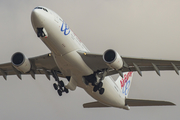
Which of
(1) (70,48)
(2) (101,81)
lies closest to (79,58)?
(1) (70,48)

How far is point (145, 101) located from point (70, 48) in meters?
10.7

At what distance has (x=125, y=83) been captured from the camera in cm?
3334

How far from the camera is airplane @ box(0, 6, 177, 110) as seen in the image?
2091 centimetres

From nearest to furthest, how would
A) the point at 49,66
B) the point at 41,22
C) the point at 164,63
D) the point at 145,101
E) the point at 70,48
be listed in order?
the point at 41,22 → the point at 70,48 → the point at 164,63 → the point at 49,66 → the point at 145,101

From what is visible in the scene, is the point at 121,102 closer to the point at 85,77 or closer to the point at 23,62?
the point at 85,77

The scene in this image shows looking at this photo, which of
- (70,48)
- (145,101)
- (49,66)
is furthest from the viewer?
(145,101)

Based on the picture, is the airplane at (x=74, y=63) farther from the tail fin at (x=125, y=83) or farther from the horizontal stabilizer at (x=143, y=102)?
the tail fin at (x=125, y=83)

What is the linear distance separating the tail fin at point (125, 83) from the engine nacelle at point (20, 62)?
10.5 metres

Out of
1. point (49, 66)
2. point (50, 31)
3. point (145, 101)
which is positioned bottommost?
point (145, 101)

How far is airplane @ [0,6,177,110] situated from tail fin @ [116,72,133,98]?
9.57ft

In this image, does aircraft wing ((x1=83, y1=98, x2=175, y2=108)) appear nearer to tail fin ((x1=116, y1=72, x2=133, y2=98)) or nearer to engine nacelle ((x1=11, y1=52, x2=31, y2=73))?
tail fin ((x1=116, y1=72, x2=133, y2=98))

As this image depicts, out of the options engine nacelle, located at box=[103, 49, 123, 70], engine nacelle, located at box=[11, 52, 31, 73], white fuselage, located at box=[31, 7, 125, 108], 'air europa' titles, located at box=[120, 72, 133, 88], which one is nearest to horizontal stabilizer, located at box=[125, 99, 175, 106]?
'air europa' titles, located at box=[120, 72, 133, 88]

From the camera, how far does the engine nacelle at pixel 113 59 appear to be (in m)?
22.1

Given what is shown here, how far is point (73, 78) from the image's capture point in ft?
80.4
